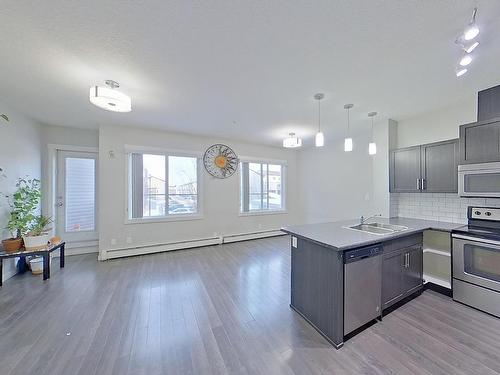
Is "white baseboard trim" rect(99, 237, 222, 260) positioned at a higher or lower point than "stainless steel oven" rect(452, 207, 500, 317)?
lower

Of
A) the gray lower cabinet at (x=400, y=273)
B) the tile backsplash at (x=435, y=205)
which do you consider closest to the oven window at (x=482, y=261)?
the gray lower cabinet at (x=400, y=273)

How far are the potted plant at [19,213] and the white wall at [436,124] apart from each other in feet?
20.9

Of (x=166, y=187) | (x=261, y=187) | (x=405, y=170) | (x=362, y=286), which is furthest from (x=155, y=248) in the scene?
(x=405, y=170)

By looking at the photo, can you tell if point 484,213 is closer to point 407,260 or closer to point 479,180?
point 479,180

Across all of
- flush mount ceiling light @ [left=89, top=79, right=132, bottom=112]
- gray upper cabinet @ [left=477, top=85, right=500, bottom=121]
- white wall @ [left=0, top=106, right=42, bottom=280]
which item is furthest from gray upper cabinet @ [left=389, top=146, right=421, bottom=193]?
white wall @ [left=0, top=106, right=42, bottom=280]

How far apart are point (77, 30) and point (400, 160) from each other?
14.4 feet

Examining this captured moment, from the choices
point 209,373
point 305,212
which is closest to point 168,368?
point 209,373

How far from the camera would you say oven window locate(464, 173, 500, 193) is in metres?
2.29

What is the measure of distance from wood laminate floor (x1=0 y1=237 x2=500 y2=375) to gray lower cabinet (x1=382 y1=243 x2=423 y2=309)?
177mm

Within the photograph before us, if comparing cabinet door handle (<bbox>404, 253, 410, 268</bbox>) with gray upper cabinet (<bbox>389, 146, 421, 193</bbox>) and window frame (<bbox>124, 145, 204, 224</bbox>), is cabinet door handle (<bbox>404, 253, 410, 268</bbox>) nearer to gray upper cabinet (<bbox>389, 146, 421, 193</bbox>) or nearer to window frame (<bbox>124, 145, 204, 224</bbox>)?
gray upper cabinet (<bbox>389, 146, 421, 193</bbox>)

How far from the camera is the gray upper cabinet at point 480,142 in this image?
7.54 feet

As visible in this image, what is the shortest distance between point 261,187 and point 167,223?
2726mm

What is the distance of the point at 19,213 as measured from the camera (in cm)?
309

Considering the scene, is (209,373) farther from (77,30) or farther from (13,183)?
(13,183)
